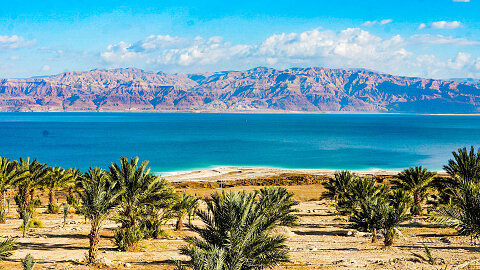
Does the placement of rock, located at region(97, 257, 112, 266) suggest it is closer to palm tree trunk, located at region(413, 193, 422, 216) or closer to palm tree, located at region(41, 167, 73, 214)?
palm tree, located at region(41, 167, 73, 214)

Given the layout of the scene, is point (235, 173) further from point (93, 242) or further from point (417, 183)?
point (93, 242)

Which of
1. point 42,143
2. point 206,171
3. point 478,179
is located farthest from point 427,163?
point 42,143

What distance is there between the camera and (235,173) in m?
79.1

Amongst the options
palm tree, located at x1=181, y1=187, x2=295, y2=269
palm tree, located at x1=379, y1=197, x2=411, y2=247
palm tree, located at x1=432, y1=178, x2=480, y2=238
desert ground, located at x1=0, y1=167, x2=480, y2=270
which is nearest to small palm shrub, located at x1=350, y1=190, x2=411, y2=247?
palm tree, located at x1=379, y1=197, x2=411, y2=247

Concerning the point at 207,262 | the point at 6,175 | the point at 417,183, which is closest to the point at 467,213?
the point at 207,262

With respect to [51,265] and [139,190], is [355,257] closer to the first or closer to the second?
[139,190]

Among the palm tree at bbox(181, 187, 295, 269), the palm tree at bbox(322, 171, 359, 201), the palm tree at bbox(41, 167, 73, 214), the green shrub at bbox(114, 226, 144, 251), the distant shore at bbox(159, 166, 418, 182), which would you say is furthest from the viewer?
the distant shore at bbox(159, 166, 418, 182)

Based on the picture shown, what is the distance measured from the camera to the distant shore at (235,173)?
239ft

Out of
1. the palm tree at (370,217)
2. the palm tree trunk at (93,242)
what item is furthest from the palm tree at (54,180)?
the palm tree at (370,217)

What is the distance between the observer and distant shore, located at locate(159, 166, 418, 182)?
2865 inches

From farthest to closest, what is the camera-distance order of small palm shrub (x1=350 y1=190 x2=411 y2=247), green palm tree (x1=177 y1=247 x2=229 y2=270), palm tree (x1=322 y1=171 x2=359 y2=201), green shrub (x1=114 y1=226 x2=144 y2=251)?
palm tree (x1=322 y1=171 x2=359 y2=201) → small palm shrub (x1=350 y1=190 x2=411 y2=247) → green shrub (x1=114 y1=226 x2=144 y2=251) → green palm tree (x1=177 y1=247 x2=229 y2=270)

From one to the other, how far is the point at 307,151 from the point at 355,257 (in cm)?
10219

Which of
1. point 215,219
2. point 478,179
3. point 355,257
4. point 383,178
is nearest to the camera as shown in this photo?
point 215,219

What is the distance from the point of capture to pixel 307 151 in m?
121
